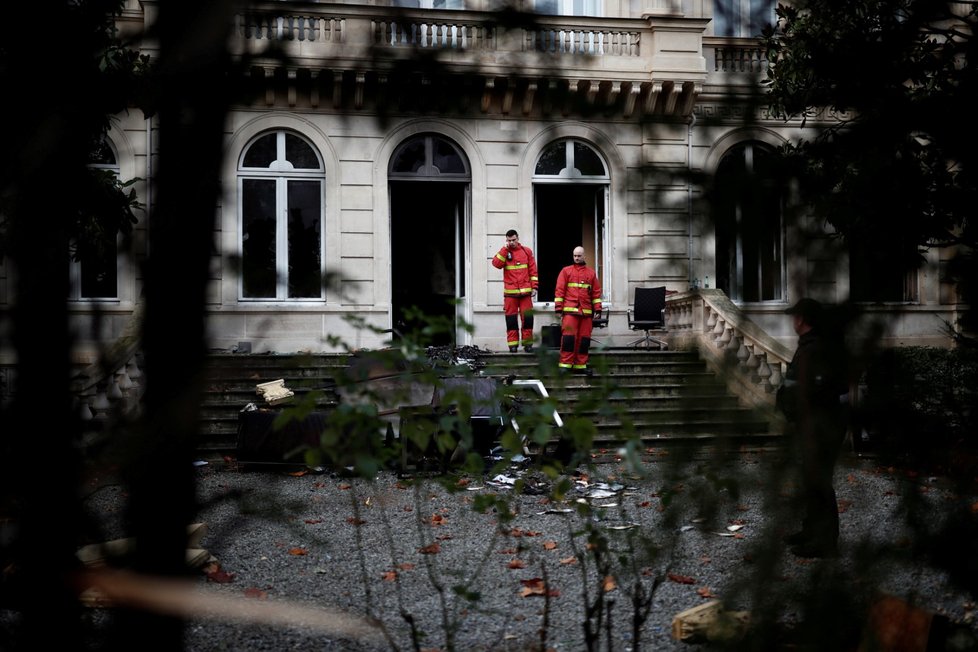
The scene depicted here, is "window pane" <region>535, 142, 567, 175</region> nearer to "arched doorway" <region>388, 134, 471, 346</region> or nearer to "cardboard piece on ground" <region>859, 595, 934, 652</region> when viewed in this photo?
"arched doorway" <region>388, 134, 471, 346</region>

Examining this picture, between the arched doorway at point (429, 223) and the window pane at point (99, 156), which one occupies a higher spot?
the arched doorway at point (429, 223)

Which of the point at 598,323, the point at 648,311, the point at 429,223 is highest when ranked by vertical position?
the point at 429,223

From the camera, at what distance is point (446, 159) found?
18266mm

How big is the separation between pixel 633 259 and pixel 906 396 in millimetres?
723

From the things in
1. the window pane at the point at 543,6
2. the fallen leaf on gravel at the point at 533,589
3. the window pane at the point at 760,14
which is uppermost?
the window pane at the point at 760,14

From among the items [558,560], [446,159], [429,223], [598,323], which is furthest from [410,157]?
[558,560]

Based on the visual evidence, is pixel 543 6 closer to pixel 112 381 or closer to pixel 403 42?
pixel 403 42

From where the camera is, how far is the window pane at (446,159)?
59.6 feet

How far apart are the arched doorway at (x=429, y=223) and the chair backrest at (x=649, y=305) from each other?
12.1 feet

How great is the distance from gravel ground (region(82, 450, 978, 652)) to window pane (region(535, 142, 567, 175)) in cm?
899

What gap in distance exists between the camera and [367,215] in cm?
1777

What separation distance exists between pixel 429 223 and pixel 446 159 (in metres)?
1.57

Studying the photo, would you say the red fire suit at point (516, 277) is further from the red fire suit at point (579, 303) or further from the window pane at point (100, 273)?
the window pane at point (100, 273)

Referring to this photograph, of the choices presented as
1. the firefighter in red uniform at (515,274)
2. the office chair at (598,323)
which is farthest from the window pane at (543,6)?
the office chair at (598,323)
